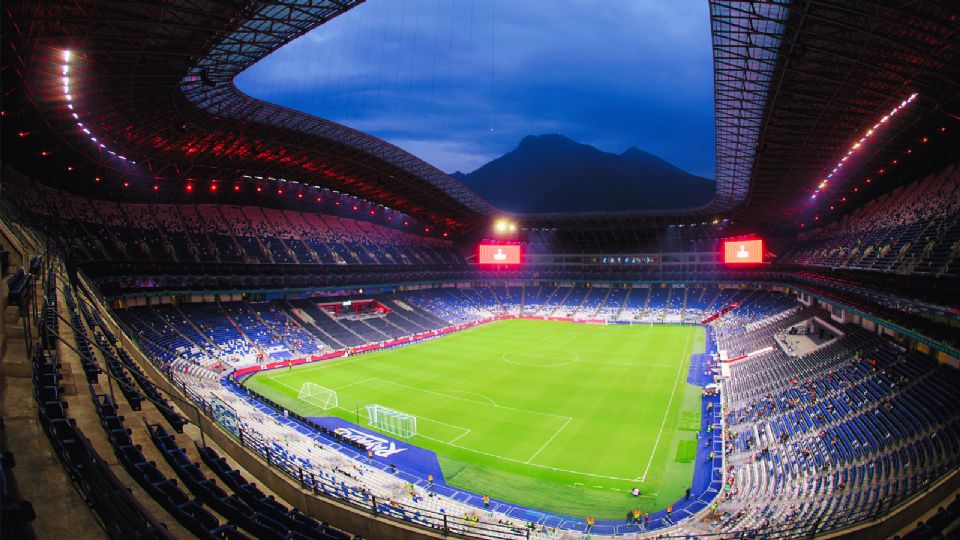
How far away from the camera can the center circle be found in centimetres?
4788

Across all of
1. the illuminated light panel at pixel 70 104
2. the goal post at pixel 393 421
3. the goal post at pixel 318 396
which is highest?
the illuminated light panel at pixel 70 104

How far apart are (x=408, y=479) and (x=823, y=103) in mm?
31670

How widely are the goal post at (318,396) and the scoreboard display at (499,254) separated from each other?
1874 inches

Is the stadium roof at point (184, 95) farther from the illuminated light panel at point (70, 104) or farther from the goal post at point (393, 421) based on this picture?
the goal post at point (393, 421)

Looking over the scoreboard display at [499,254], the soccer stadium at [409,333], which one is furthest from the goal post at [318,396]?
the scoreboard display at [499,254]

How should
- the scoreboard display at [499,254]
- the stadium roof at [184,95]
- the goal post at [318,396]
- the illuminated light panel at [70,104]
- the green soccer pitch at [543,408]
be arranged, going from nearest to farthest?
the stadium roof at [184,95] < the green soccer pitch at [543,408] < the illuminated light panel at [70,104] < the goal post at [318,396] < the scoreboard display at [499,254]

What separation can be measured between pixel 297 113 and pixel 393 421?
26234mm

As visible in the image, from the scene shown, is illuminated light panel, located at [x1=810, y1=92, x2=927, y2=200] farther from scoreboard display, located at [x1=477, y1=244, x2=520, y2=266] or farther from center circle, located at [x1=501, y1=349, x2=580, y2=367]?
scoreboard display, located at [x1=477, y1=244, x2=520, y2=266]

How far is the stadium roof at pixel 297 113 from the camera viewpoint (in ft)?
72.0

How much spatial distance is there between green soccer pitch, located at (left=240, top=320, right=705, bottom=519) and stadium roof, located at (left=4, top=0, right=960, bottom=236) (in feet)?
66.4

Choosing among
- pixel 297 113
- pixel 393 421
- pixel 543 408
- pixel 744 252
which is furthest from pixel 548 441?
pixel 744 252

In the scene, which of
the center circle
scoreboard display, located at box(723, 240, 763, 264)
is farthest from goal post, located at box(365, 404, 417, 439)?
scoreboard display, located at box(723, 240, 763, 264)

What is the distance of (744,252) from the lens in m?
66.5

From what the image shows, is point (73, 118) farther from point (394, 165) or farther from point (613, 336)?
point (613, 336)
